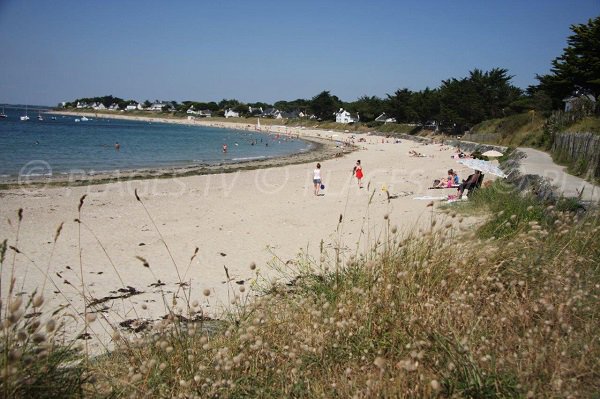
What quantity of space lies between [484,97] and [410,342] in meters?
67.3

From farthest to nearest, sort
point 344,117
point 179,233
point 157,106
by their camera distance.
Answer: point 157,106
point 344,117
point 179,233

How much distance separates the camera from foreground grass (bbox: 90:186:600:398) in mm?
2207

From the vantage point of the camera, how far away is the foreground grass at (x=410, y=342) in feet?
7.24

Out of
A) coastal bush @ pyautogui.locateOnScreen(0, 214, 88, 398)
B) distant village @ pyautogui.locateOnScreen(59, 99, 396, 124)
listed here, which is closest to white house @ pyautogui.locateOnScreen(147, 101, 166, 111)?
distant village @ pyautogui.locateOnScreen(59, 99, 396, 124)

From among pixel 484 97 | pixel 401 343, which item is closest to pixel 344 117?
pixel 484 97

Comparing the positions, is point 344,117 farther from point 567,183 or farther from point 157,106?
point 157,106

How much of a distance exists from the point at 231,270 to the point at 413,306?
5.39 m

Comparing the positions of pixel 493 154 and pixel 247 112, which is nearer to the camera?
pixel 493 154

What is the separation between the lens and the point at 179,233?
1099 centimetres

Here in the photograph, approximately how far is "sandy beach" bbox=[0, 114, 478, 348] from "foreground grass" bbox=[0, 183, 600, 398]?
1.41 feet

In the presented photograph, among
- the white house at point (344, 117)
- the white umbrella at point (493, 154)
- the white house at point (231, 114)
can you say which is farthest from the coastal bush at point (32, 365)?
the white house at point (231, 114)

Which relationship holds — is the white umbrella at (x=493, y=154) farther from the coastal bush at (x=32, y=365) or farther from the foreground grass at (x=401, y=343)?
the coastal bush at (x=32, y=365)

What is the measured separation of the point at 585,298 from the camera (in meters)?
2.96

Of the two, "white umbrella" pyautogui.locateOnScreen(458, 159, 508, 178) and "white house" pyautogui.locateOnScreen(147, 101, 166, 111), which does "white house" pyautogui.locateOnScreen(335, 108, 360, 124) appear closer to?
"white umbrella" pyautogui.locateOnScreen(458, 159, 508, 178)
